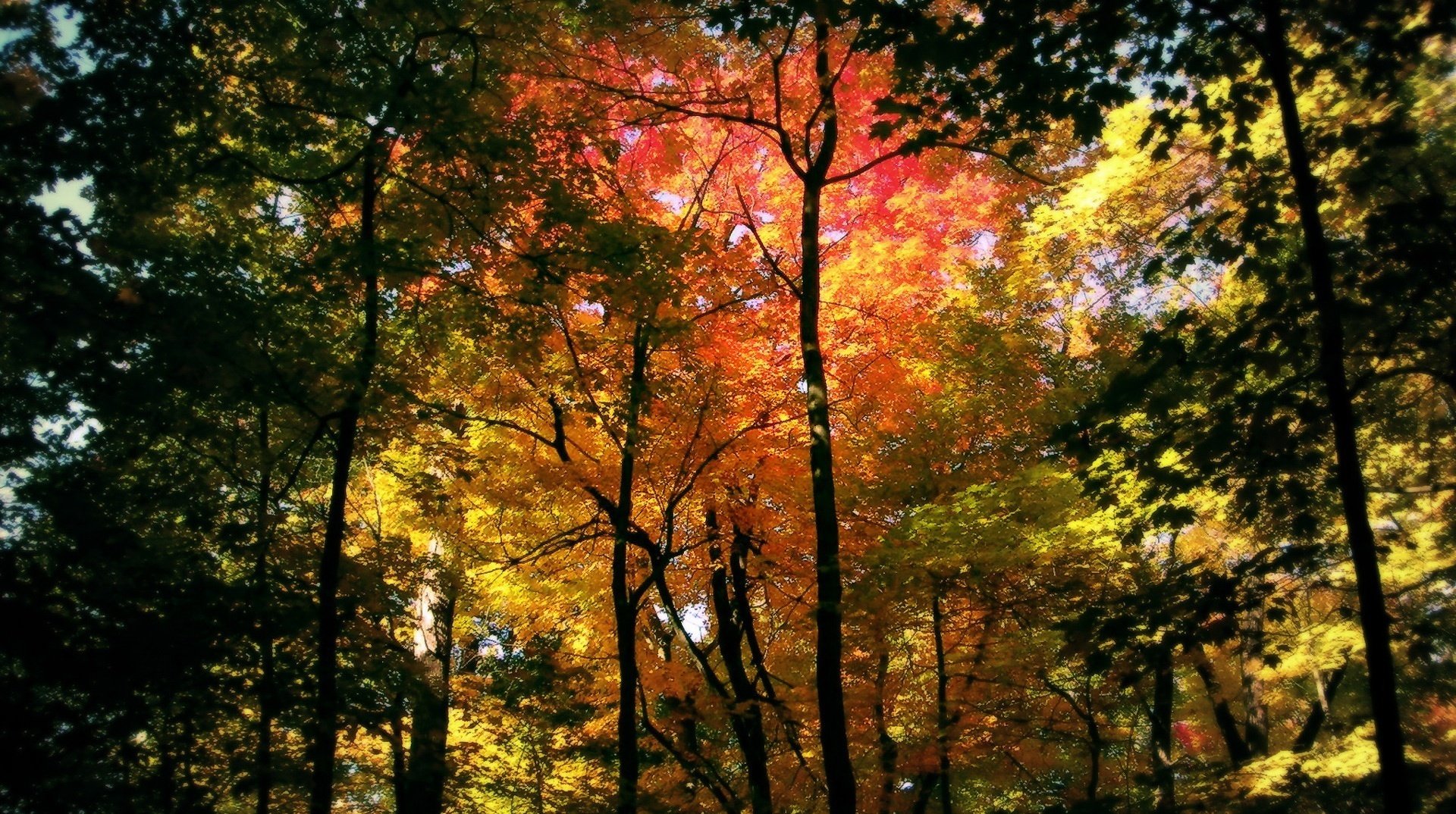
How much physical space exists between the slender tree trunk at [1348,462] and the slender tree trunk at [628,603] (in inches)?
238

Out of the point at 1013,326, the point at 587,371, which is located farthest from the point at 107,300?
the point at 1013,326

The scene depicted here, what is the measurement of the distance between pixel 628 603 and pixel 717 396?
8.43 ft

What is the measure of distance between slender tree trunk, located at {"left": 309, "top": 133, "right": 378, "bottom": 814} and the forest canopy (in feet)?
0.16

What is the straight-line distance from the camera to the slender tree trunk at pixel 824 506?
7.39m

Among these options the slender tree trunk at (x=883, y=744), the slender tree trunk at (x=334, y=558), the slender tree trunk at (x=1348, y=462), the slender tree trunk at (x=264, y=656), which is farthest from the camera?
the slender tree trunk at (x=883, y=744)

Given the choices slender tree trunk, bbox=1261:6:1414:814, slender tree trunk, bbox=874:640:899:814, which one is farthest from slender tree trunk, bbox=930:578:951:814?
slender tree trunk, bbox=1261:6:1414:814

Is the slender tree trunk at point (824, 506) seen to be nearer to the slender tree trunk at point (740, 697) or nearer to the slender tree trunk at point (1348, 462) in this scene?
the slender tree trunk at point (740, 697)

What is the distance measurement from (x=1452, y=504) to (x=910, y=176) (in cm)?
842

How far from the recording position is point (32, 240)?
4738 mm

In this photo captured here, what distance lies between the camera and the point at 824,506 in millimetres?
8141

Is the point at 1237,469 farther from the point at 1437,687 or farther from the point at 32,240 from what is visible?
the point at 32,240

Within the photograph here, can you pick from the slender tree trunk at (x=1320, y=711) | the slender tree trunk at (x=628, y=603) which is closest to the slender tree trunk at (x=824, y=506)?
the slender tree trunk at (x=628, y=603)

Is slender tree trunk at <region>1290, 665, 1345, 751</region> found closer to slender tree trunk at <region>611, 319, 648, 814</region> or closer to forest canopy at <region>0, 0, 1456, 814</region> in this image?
forest canopy at <region>0, 0, 1456, 814</region>

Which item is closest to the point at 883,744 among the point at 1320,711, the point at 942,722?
the point at 942,722
